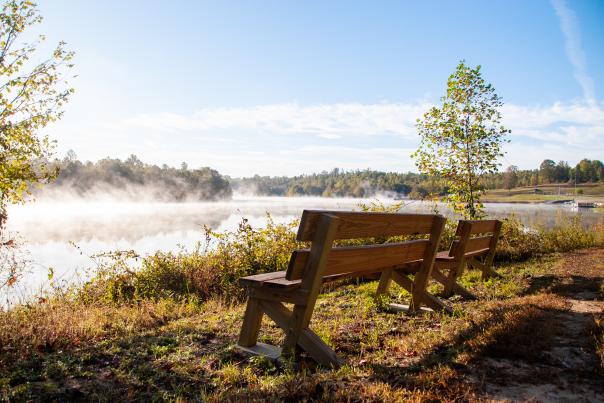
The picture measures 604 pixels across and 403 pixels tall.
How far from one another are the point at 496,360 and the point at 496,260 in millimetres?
8484

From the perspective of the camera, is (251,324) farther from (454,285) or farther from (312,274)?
(454,285)

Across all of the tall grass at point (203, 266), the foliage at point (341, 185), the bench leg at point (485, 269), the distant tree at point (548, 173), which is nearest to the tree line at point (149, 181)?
the foliage at point (341, 185)

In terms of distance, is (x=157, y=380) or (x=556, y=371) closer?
(x=556, y=371)

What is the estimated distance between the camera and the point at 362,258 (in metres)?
3.93

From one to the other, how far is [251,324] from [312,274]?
3.01 ft

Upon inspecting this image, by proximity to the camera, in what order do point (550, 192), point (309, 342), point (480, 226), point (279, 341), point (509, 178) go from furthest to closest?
point (550, 192)
point (509, 178)
point (480, 226)
point (279, 341)
point (309, 342)

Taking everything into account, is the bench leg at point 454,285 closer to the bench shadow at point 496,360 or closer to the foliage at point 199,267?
the bench shadow at point 496,360

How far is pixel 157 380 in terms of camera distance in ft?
10.6

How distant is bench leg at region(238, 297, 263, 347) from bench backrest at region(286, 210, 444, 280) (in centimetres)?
66

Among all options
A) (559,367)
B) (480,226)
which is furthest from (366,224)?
(480,226)

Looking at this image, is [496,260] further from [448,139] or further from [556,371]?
[556,371]

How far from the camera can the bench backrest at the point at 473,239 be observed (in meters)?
6.08

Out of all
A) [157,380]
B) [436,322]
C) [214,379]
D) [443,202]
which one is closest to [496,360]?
[436,322]

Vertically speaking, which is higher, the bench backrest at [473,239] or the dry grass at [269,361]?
the bench backrest at [473,239]
